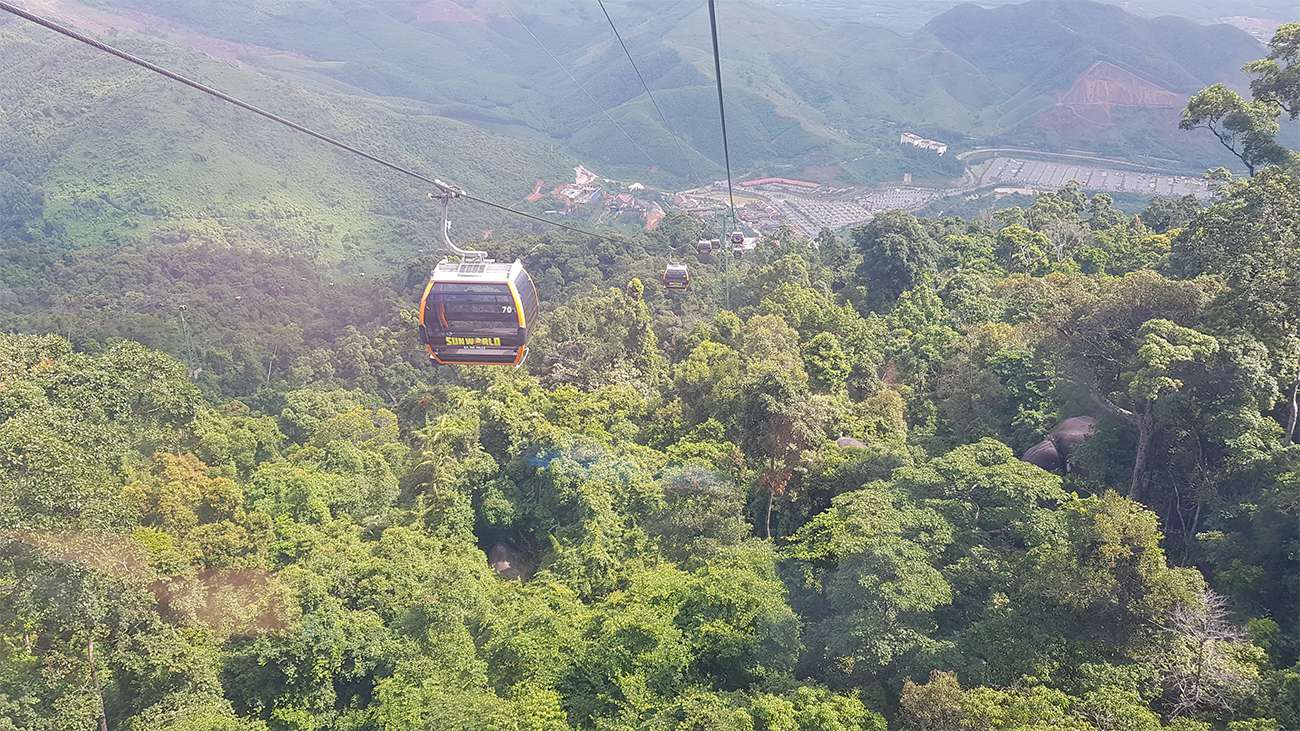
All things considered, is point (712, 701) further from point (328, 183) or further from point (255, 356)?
point (328, 183)

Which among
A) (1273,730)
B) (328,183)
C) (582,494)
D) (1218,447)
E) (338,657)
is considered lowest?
(328,183)

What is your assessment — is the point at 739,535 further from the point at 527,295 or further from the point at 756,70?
the point at 756,70

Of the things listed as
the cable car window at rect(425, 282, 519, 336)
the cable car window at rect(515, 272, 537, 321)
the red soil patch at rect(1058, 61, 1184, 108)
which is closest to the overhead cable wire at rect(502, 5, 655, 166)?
the red soil patch at rect(1058, 61, 1184, 108)

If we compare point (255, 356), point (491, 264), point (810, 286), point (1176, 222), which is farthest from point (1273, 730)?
point (255, 356)

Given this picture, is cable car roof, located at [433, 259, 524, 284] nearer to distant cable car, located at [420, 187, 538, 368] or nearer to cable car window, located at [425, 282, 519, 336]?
distant cable car, located at [420, 187, 538, 368]

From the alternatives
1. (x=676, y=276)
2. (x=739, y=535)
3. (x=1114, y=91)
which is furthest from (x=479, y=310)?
(x=1114, y=91)

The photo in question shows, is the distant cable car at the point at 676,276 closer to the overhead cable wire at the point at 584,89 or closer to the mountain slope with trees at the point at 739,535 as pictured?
the mountain slope with trees at the point at 739,535

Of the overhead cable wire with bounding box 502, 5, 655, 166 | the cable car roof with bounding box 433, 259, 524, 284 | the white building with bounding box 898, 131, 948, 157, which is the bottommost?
the overhead cable wire with bounding box 502, 5, 655, 166

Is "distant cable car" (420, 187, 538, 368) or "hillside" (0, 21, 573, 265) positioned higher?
"distant cable car" (420, 187, 538, 368)
